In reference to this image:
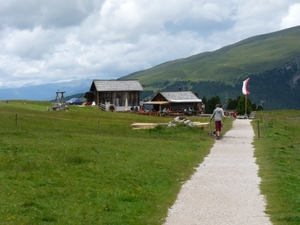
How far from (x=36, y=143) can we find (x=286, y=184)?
1388cm

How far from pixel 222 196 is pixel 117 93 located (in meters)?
80.3

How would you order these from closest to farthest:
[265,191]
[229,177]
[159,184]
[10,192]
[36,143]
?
[10,192] → [265,191] → [159,184] → [229,177] → [36,143]

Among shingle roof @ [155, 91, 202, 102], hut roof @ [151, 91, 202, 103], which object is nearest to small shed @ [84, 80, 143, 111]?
hut roof @ [151, 91, 202, 103]

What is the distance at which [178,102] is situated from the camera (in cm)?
9462

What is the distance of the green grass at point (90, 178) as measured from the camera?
11.9 meters

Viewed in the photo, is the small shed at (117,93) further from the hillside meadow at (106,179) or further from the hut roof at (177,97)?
the hillside meadow at (106,179)

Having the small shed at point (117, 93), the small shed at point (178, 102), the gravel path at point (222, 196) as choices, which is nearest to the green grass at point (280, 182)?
the gravel path at point (222, 196)

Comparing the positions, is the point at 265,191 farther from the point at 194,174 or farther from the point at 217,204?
the point at 194,174

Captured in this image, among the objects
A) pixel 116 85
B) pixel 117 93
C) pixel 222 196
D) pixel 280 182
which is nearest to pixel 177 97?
pixel 117 93

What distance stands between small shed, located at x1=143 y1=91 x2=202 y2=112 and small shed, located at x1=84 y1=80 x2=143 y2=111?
3.59 m

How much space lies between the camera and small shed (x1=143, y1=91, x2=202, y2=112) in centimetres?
9434

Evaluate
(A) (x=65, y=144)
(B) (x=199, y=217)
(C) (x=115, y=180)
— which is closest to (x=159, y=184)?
(C) (x=115, y=180)

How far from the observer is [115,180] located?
53.4 ft

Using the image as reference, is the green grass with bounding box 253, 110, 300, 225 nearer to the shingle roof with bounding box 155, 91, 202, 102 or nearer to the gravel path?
the gravel path
